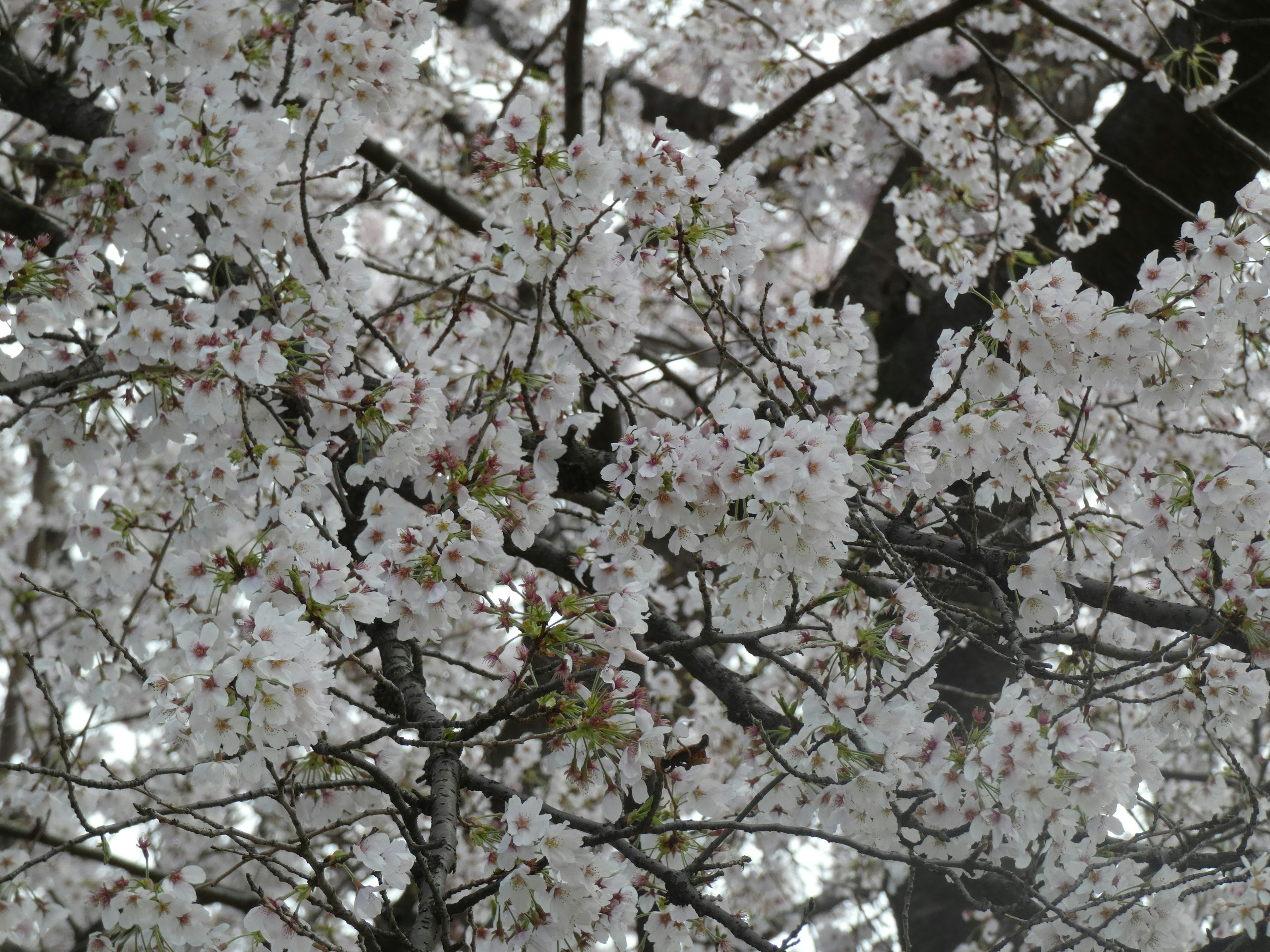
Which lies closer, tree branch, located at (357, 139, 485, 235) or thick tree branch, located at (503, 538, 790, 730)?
thick tree branch, located at (503, 538, 790, 730)

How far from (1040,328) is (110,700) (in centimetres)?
274

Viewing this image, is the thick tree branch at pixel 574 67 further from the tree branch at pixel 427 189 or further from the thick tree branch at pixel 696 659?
the thick tree branch at pixel 696 659

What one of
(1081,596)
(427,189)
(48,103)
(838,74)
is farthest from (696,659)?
(48,103)

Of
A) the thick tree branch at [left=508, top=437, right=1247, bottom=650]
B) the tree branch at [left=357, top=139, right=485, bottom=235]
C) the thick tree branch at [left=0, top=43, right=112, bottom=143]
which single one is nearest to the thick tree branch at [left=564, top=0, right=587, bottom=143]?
the tree branch at [left=357, top=139, right=485, bottom=235]

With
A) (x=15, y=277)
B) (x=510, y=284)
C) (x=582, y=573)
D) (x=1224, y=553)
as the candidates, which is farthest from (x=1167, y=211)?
(x=15, y=277)

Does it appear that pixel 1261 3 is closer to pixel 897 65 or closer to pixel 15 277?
pixel 897 65

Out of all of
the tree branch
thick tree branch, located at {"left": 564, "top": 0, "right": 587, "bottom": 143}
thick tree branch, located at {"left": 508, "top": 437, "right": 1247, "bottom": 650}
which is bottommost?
thick tree branch, located at {"left": 508, "top": 437, "right": 1247, "bottom": 650}

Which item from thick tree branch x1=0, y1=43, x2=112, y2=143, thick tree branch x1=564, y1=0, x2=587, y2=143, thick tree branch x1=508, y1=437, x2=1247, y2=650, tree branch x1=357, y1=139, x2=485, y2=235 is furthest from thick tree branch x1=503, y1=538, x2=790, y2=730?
thick tree branch x1=0, y1=43, x2=112, y2=143

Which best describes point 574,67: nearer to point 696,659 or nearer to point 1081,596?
point 696,659

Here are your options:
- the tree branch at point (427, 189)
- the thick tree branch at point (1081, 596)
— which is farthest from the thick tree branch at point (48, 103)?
the thick tree branch at point (1081, 596)

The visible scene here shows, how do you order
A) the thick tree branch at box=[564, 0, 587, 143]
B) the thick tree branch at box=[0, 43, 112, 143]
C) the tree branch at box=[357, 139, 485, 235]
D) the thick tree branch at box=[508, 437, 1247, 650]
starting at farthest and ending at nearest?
the thick tree branch at box=[564, 0, 587, 143], the tree branch at box=[357, 139, 485, 235], the thick tree branch at box=[0, 43, 112, 143], the thick tree branch at box=[508, 437, 1247, 650]

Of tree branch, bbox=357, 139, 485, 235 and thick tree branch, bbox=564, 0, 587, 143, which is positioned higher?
thick tree branch, bbox=564, 0, 587, 143

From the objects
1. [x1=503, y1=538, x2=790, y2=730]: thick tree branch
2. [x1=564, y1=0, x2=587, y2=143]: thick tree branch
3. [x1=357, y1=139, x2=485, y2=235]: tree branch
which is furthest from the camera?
[x1=564, y1=0, x2=587, y2=143]: thick tree branch

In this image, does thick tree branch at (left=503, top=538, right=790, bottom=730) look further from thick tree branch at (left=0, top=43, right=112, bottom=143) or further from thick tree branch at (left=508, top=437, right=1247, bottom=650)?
thick tree branch at (left=0, top=43, right=112, bottom=143)
